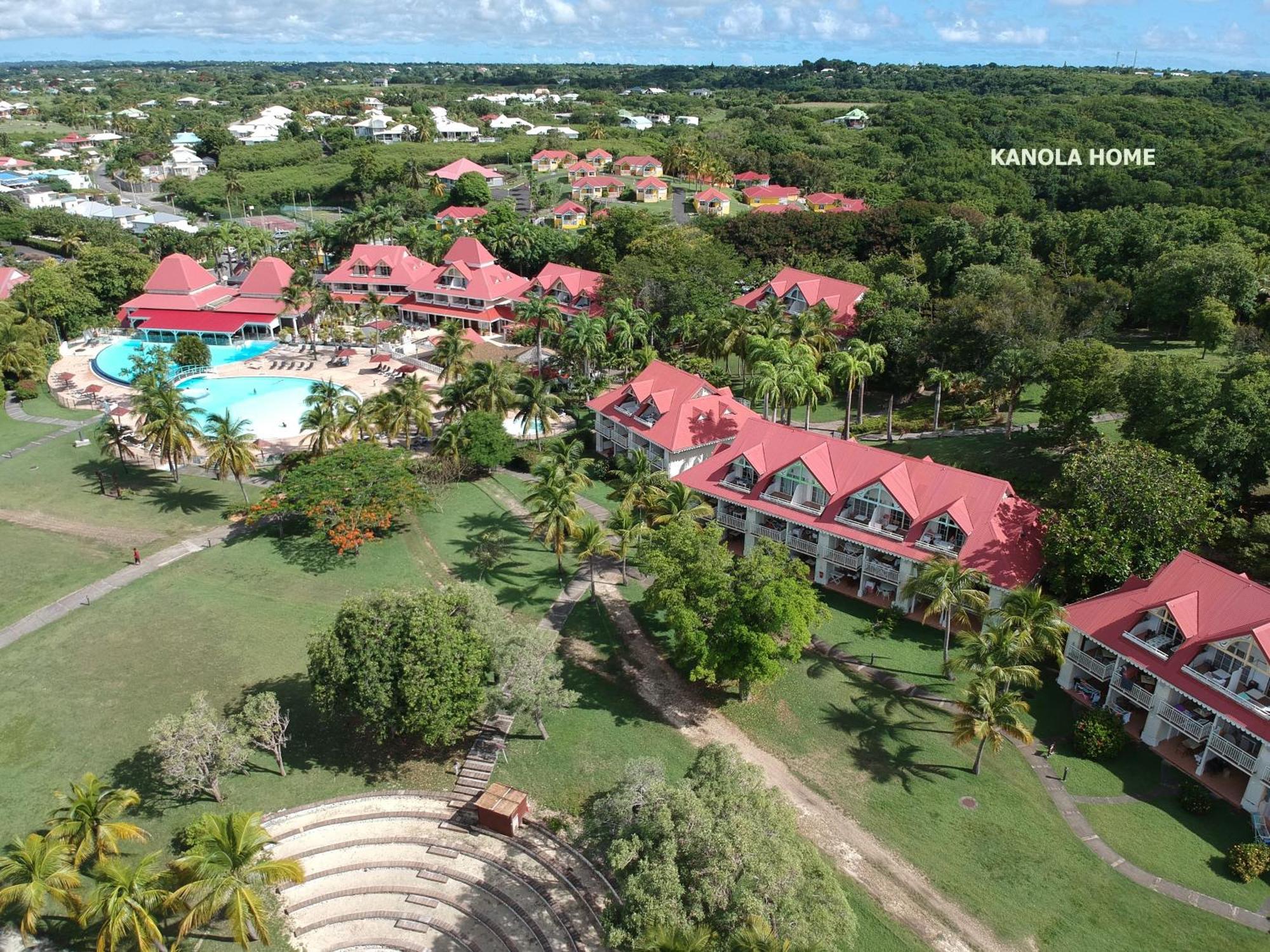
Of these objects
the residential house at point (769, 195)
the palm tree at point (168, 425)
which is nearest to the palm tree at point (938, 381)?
the palm tree at point (168, 425)

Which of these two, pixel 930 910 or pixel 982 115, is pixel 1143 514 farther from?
pixel 982 115

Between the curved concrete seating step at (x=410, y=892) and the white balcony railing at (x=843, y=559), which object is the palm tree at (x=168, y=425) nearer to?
the curved concrete seating step at (x=410, y=892)

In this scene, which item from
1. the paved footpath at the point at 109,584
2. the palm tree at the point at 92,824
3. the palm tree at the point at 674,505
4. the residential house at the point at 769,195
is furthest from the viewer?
the residential house at the point at 769,195

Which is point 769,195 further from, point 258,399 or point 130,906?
point 130,906

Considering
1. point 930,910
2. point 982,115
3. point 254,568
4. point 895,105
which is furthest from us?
point 895,105

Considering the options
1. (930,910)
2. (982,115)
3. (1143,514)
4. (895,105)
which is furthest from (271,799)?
(895,105)
